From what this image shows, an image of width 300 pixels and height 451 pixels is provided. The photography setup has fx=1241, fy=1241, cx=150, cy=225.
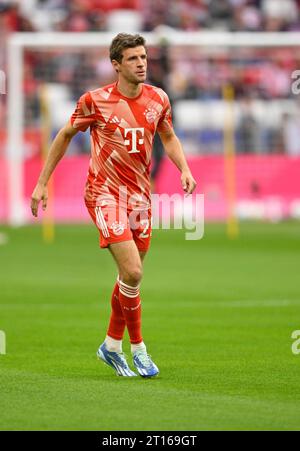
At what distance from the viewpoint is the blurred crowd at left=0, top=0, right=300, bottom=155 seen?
1099 inches

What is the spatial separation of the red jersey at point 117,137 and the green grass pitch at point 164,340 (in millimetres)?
1425

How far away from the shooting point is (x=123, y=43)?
930 centimetres

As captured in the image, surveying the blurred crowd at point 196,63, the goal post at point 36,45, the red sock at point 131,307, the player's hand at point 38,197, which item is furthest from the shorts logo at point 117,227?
the goal post at point 36,45

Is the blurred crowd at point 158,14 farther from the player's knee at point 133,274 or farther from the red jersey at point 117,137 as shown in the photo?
the player's knee at point 133,274

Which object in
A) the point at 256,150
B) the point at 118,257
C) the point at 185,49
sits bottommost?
the point at 118,257

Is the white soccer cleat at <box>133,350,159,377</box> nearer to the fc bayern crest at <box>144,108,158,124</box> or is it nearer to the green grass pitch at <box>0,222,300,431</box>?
the green grass pitch at <box>0,222,300,431</box>

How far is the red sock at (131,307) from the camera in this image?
9297mm

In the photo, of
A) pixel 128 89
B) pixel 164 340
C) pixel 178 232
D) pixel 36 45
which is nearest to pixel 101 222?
pixel 128 89

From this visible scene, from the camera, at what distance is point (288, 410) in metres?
7.64

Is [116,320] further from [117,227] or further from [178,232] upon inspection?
[178,232]

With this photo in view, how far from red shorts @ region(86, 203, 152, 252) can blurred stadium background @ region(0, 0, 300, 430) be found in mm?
1032

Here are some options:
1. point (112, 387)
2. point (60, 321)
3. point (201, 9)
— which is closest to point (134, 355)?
point (112, 387)

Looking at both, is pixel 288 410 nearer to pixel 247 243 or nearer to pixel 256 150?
pixel 247 243
